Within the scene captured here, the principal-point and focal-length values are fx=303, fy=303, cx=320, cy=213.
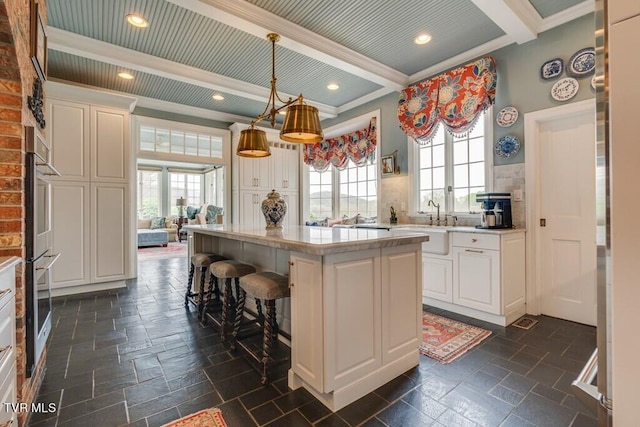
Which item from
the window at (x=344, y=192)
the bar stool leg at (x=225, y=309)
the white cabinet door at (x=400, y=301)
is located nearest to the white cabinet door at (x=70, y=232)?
the bar stool leg at (x=225, y=309)

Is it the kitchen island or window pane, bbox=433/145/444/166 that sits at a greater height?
window pane, bbox=433/145/444/166

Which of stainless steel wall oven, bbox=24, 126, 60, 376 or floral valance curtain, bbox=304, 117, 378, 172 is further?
floral valance curtain, bbox=304, 117, 378, 172

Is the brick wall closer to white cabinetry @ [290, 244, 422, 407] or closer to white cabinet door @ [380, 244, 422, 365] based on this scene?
white cabinetry @ [290, 244, 422, 407]

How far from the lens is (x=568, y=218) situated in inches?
115

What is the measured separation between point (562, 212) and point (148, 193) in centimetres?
1107

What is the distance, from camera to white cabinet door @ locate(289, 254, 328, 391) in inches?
65.3

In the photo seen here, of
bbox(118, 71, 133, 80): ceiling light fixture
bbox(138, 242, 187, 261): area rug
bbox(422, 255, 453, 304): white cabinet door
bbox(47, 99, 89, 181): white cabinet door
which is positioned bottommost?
bbox(138, 242, 187, 261): area rug

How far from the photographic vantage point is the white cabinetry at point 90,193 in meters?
3.83

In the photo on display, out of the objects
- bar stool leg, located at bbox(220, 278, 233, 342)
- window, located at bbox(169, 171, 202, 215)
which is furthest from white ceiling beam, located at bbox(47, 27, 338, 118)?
window, located at bbox(169, 171, 202, 215)

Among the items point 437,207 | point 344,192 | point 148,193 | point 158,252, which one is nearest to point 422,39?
point 437,207

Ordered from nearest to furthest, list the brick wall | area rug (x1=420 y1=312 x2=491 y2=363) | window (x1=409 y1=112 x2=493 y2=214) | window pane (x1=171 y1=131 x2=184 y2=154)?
the brick wall
area rug (x1=420 y1=312 x2=491 y2=363)
window (x1=409 y1=112 x2=493 y2=214)
window pane (x1=171 y1=131 x2=184 y2=154)

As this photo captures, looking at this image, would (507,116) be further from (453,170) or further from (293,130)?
(293,130)

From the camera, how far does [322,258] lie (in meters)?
1.63

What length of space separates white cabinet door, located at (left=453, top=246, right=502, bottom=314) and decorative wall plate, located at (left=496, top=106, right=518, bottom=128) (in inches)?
56.0
